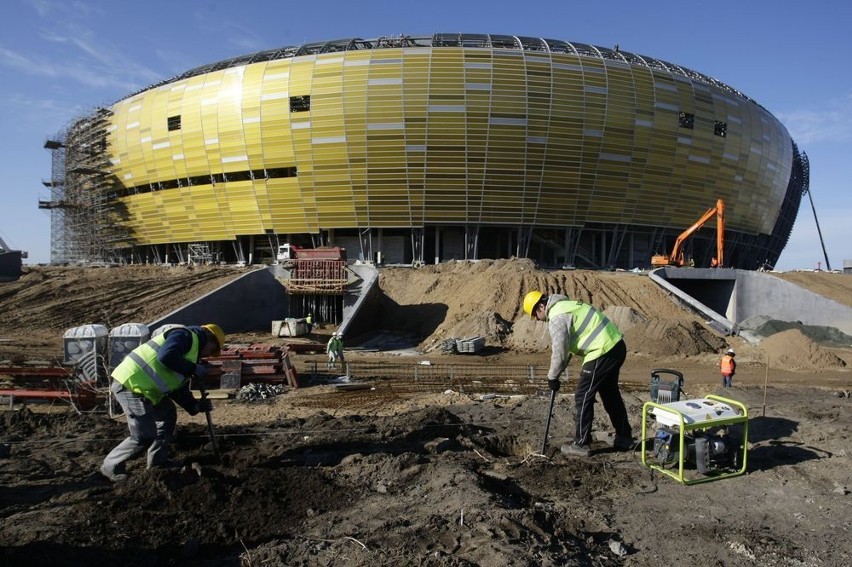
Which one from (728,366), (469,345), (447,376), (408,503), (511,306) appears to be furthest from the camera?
(511,306)

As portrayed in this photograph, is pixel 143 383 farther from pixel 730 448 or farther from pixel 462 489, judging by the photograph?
pixel 730 448

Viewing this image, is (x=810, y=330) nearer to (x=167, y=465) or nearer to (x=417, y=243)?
(x=417, y=243)

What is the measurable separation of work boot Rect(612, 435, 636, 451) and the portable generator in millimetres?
300

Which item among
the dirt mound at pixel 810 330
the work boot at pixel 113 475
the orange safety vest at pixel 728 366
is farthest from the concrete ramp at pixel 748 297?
the work boot at pixel 113 475

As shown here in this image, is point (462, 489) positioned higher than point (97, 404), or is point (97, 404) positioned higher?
point (462, 489)

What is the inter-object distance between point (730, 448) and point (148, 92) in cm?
4431

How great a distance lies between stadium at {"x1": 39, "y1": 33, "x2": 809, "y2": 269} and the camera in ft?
108

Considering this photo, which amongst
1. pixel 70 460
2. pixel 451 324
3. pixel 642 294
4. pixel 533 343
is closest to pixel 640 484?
pixel 70 460

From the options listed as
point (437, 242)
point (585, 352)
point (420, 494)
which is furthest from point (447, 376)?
point (437, 242)

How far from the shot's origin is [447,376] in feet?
47.0

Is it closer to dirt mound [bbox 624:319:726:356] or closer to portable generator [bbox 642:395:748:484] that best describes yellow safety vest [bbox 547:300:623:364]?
portable generator [bbox 642:395:748:484]

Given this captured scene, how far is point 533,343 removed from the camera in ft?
65.0

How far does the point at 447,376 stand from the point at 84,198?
4248 centimetres

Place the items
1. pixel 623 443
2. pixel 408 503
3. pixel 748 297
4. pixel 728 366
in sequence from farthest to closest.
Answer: pixel 748 297
pixel 728 366
pixel 623 443
pixel 408 503
